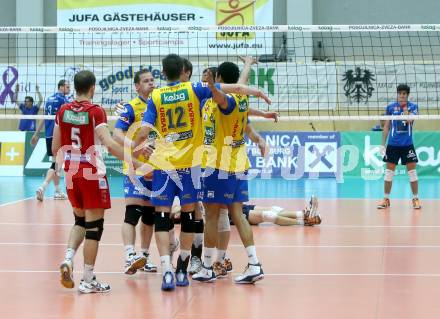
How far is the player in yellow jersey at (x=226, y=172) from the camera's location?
719 cm

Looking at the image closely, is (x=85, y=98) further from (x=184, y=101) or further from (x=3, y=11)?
(x=3, y=11)

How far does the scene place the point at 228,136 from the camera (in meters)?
7.34

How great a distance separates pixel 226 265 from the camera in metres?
7.64

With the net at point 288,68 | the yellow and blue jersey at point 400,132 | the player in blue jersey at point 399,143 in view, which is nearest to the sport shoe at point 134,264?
the player in blue jersey at point 399,143

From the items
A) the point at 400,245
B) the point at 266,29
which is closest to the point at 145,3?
the point at 266,29

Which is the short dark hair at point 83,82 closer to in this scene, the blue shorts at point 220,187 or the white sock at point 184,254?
the blue shorts at point 220,187

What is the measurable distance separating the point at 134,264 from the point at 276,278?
132 centimetres

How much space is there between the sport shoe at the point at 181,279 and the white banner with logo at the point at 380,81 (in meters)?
15.0

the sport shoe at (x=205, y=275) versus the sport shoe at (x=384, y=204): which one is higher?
the sport shoe at (x=384, y=204)

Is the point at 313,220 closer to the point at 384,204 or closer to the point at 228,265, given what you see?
the point at 384,204

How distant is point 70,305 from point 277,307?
162 centimetres

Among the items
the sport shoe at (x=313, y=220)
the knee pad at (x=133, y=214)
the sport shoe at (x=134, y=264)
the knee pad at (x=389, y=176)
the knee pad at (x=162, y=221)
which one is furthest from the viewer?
the knee pad at (x=389, y=176)

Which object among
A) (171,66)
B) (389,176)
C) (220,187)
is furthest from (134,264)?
(389,176)

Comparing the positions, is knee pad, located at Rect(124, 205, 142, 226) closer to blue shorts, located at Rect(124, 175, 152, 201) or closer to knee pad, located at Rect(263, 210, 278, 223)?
blue shorts, located at Rect(124, 175, 152, 201)
